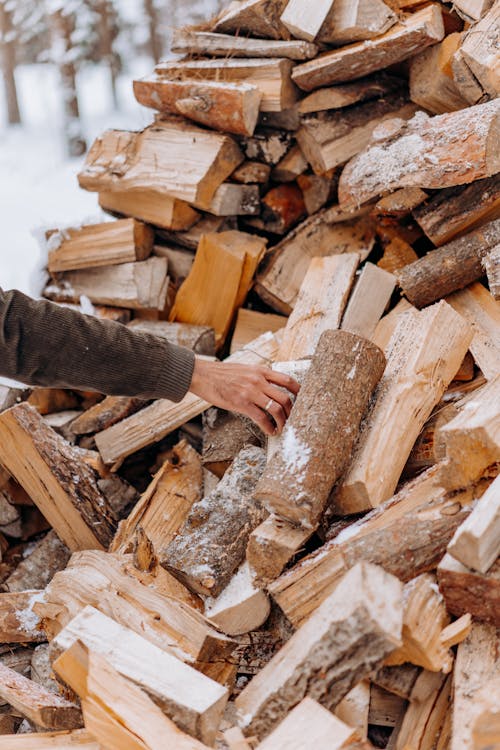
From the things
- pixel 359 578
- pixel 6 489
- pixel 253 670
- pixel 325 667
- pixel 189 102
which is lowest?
pixel 253 670

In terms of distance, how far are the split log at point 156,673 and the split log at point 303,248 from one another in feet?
5.99

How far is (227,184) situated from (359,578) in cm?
220

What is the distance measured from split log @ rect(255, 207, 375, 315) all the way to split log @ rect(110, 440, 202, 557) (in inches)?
35.7

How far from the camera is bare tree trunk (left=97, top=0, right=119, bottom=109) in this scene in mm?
7595

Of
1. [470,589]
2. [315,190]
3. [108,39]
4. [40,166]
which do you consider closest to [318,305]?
[315,190]

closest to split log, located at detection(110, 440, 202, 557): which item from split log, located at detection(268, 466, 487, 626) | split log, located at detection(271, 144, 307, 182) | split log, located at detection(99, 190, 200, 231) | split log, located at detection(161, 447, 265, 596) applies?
split log, located at detection(161, 447, 265, 596)

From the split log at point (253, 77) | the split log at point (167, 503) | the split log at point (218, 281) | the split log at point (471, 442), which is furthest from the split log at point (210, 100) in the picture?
the split log at point (471, 442)

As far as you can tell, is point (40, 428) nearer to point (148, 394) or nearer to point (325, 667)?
point (148, 394)

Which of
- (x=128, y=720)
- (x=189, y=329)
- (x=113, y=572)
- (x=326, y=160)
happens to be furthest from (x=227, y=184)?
(x=128, y=720)

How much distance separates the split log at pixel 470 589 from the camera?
147cm

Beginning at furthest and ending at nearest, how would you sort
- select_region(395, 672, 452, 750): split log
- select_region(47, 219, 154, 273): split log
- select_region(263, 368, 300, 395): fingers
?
select_region(47, 219, 154, 273): split log < select_region(263, 368, 300, 395): fingers < select_region(395, 672, 452, 750): split log

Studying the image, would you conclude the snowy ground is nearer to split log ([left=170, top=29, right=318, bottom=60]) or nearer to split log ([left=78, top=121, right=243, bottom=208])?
split log ([left=78, top=121, right=243, bottom=208])

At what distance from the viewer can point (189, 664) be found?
1.66m

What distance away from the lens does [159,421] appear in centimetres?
268
